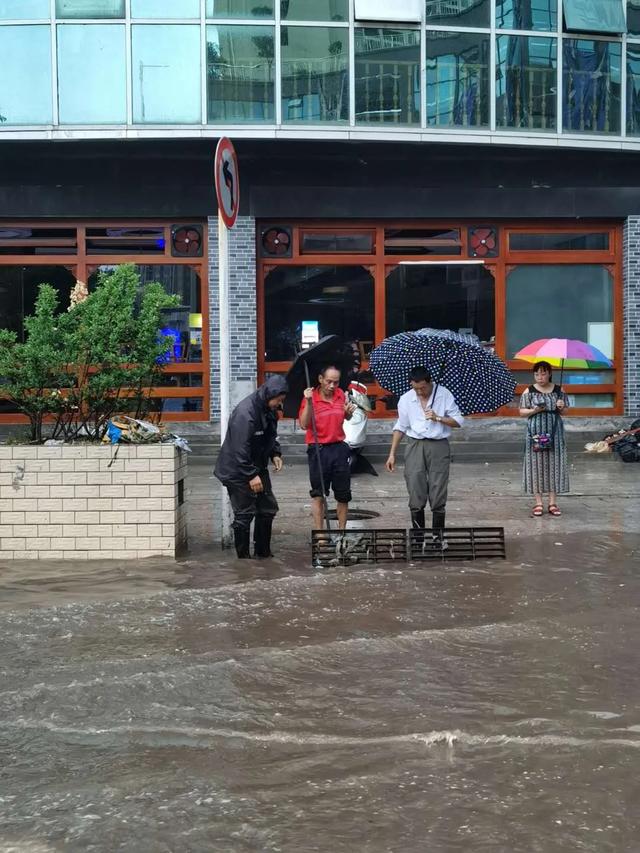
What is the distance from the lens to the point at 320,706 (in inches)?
213

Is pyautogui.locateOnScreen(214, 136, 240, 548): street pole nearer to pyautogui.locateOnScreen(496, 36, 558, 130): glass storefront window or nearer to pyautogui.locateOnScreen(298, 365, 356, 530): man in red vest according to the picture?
pyautogui.locateOnScreen(298, 365, 356, 530): man in red vest

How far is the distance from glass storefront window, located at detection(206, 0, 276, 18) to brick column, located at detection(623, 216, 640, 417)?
23.6ft

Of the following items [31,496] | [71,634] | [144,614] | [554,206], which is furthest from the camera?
[554,206]

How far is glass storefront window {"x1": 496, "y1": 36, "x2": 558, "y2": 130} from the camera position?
58.9 ft

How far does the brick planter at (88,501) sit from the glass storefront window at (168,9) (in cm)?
1069

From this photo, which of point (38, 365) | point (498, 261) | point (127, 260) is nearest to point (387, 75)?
point (498, 261)

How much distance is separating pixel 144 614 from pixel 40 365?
2908 mm

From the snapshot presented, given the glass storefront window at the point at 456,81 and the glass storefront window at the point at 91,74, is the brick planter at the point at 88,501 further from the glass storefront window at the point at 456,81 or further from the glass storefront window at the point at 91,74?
the glass storefront window at the point at 456,81

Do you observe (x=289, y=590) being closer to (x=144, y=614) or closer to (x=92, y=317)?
(x=144, y=614)

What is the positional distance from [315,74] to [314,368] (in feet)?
30.1

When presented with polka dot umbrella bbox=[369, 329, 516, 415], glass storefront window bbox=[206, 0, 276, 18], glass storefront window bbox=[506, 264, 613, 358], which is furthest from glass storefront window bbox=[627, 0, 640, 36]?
polka dot umbrella bbox=[369, 329, 516, 415]

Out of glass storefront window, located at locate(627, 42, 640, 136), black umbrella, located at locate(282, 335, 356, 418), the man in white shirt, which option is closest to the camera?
black umbrella, located at locate(282, 335, 356, 418)

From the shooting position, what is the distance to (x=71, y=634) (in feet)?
22.5

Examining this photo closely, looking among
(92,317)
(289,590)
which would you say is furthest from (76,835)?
(92,317)
